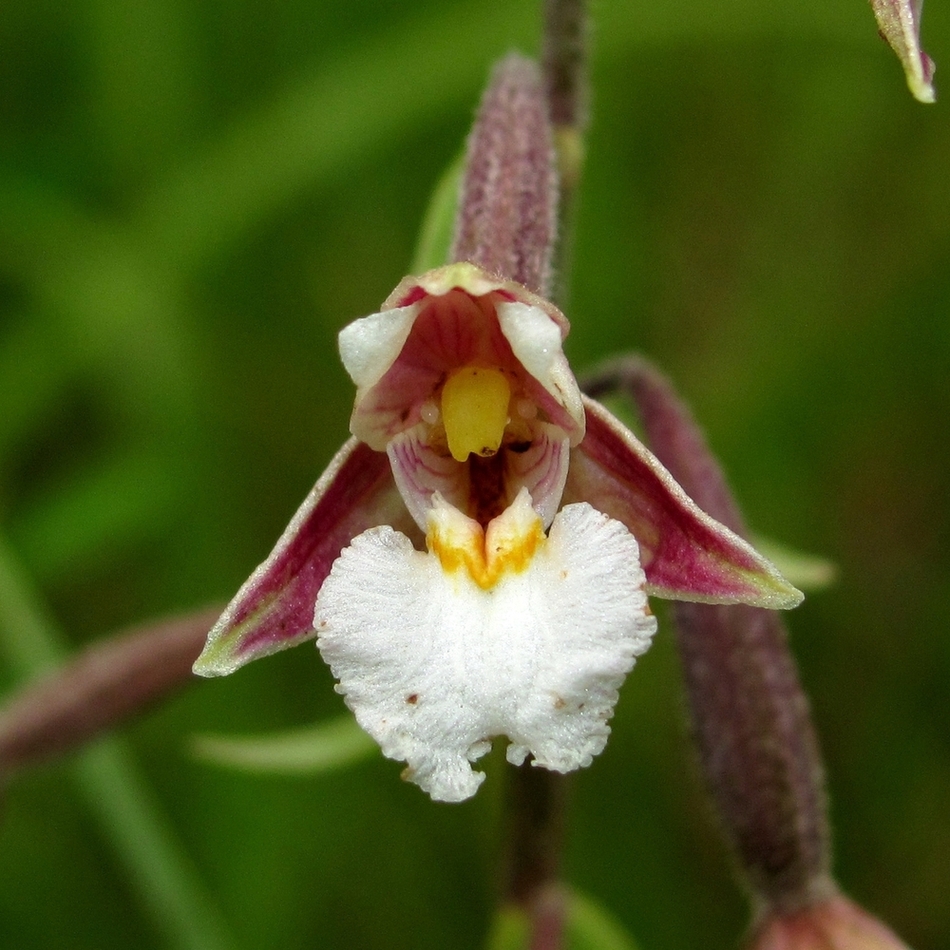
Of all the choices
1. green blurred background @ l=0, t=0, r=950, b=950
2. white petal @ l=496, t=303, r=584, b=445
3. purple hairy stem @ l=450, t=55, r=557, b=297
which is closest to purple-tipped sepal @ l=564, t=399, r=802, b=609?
white petal @ l=496, t=303, r=584, b=445

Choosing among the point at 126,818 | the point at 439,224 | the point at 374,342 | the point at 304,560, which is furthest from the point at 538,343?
the point at 126,818

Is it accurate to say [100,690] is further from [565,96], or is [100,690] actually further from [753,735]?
[565,96]

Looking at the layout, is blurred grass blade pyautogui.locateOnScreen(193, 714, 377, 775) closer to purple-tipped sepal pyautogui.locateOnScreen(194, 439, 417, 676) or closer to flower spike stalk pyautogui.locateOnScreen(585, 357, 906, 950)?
flower spike stalk pyautogui.locateOnScreen(585, 357, 906, 950)

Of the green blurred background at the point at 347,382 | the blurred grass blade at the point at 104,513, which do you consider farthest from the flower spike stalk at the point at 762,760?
the blurred grass blade at the point at 104,513

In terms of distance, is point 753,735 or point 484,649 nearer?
point 484,649

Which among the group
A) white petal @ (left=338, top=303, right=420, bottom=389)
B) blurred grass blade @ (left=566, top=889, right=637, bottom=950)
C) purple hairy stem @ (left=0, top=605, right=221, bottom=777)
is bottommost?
blurred grass blade @ (left=566, top=889, right=637, bottom=950)

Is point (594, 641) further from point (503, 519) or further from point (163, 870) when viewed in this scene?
point (163, 870)

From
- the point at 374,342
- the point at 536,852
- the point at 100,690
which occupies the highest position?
the point at 374,342
